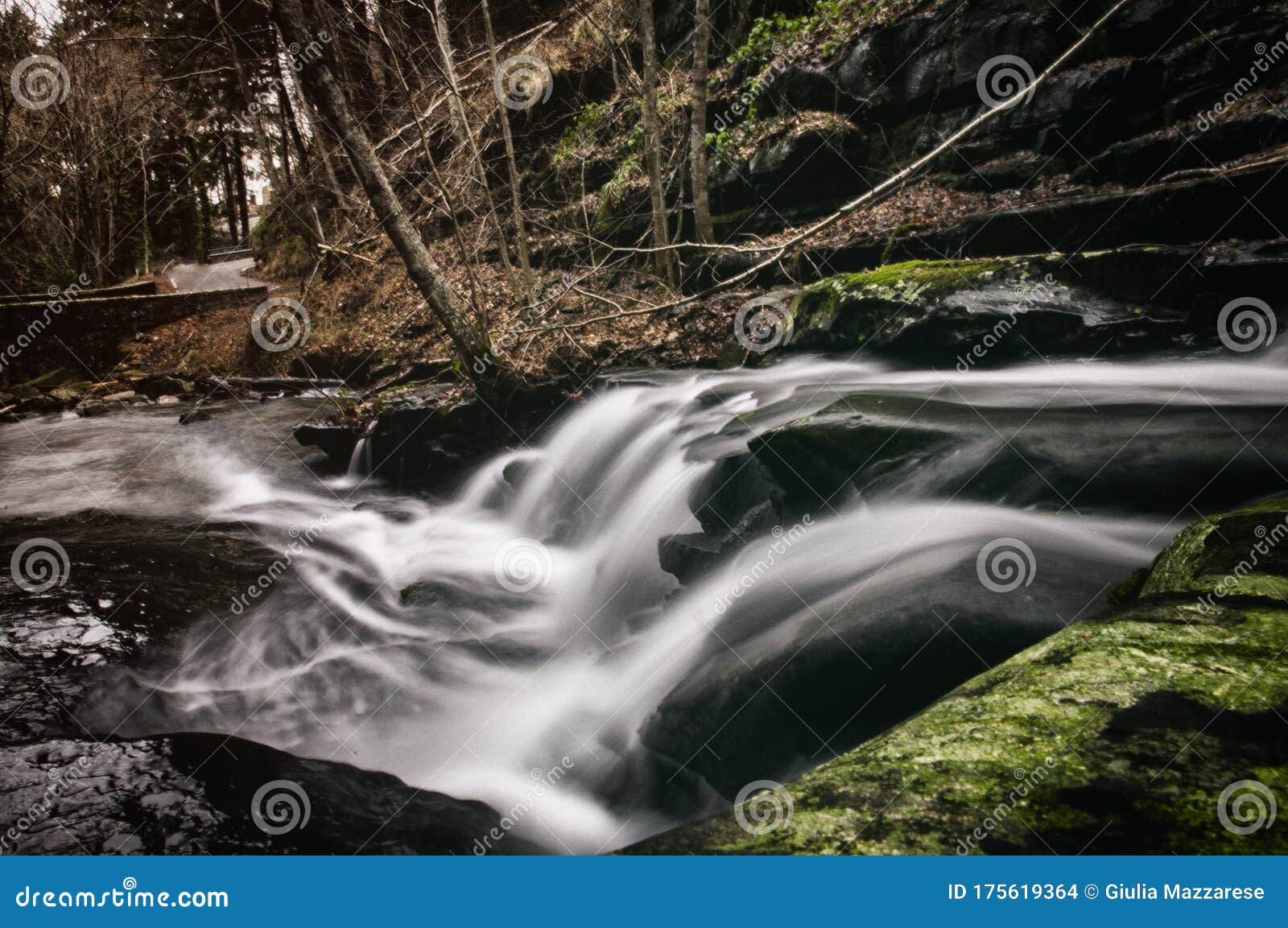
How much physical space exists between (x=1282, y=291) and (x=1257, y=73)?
422 centimetres

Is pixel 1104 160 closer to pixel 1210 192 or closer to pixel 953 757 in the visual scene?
pixel 1210 192

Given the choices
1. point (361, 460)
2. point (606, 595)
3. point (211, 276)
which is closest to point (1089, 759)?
point (606, 595)

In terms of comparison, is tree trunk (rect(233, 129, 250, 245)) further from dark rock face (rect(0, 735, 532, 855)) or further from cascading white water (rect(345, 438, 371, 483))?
dark rock face (rect(0, 735, 532, 855))

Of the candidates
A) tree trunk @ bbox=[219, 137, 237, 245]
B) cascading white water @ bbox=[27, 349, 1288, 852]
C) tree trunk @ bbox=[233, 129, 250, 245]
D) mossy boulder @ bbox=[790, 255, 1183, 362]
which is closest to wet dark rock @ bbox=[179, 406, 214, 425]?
cascading white water @ bbox=[27, 349, 1288, 852]

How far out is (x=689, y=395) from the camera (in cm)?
841

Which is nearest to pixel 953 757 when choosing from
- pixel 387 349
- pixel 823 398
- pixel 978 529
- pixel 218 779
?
pixel 978 529

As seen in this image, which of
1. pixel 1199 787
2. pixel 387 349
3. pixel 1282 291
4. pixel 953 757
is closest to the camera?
pixel 1199 787

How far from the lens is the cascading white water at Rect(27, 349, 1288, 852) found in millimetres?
3902

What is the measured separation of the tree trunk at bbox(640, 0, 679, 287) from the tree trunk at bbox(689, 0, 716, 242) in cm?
61

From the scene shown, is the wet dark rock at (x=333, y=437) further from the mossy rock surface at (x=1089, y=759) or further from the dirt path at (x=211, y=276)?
the dirt path at (x=211, y=276)

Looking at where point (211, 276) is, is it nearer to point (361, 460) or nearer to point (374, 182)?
point (361, 460)

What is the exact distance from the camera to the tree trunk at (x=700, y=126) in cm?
991

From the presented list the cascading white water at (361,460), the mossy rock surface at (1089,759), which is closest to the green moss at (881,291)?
the mossy rock surface at (1089,759)

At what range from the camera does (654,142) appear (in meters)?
10.9
